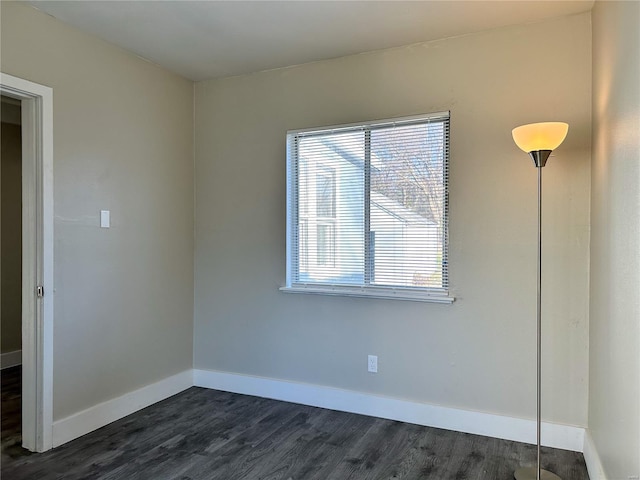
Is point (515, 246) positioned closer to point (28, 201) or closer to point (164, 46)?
point (164, 46)

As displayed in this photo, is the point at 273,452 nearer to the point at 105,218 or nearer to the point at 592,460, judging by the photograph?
the point at 592,460

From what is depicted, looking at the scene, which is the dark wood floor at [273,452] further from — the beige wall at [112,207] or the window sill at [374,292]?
the window sill at [374,292]

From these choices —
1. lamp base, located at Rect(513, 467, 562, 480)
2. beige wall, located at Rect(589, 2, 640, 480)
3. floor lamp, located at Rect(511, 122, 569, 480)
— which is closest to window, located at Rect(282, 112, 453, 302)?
floor lamp, located at Rect(511, 122, 569, 480)

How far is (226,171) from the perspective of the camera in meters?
3.66

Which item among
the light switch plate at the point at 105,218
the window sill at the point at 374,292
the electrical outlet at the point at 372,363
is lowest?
the electrical outlet at the point at 372,363

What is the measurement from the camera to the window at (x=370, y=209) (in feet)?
9.79

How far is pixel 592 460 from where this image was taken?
231cm

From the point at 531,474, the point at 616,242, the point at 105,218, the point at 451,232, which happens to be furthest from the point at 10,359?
the point at 616,242

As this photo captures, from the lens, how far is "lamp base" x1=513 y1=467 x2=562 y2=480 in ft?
7.49

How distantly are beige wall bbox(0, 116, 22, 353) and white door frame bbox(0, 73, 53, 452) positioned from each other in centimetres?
218

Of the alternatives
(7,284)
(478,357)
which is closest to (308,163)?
(478,357)

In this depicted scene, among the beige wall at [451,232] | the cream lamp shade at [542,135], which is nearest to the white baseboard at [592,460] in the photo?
the beige wall at [451,232]

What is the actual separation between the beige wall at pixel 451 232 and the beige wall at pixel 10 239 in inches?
85.3

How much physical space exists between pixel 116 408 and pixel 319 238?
72.7 inches
